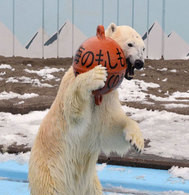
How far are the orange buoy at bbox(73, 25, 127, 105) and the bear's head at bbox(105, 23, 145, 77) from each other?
0.29 feet

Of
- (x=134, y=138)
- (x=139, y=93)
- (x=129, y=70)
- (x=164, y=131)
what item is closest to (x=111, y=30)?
(x=129, y=70)

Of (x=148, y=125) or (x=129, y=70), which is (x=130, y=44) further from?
(x=148, y=125)

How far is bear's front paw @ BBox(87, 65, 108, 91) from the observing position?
183 centimetres

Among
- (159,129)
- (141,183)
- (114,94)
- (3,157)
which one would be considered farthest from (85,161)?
(159,129)

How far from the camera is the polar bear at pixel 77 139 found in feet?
6.73

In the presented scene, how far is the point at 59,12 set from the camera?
13102 millimetres

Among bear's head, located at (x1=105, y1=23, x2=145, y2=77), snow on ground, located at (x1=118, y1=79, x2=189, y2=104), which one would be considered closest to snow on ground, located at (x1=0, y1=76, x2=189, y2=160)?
snow on ground, located at (x1=118, y1=79, x2=189, y2=104)

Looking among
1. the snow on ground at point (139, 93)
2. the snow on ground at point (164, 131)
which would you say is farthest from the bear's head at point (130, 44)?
the snow on ground at point (139, 93)

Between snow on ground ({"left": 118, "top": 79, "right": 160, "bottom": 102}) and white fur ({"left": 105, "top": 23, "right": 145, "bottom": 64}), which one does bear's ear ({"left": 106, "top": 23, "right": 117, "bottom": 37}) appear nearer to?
white fur ({"left": 105, "top": 23, "right": 145, "bottom": 64})

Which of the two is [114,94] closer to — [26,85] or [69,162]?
[69,162]

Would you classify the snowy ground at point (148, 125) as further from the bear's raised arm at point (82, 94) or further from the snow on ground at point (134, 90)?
the bear's raised arm at point (82, 94)

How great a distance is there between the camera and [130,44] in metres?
2.13

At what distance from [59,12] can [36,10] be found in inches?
34.7

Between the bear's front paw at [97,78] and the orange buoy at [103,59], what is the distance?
92 millimetres
